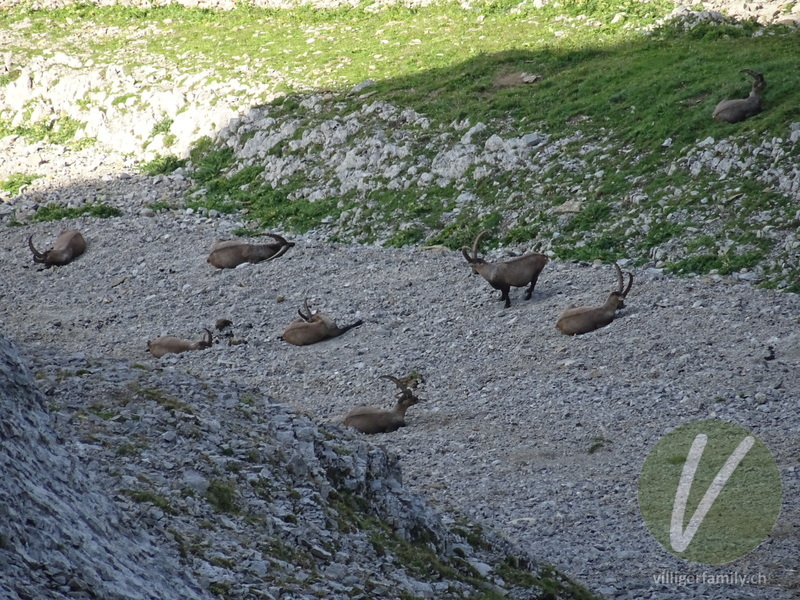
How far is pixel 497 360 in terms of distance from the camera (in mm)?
14945

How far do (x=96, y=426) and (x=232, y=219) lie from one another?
15.2m

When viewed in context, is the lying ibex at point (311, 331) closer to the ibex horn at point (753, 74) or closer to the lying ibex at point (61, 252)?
the lying ibex at point (61, 252)

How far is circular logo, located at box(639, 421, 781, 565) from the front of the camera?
31.3 ft

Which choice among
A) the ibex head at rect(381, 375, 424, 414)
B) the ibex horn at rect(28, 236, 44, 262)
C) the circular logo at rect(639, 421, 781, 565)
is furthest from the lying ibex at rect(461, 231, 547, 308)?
the ibex horn at rect(28, 236, 44, 262)

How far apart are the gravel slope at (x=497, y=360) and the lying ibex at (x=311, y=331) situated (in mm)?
201

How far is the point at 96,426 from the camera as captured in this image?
845 centimetres

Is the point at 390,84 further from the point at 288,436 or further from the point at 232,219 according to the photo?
the point at 288,436

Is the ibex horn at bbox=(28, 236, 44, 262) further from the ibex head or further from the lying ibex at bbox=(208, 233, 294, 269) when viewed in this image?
the ibex head

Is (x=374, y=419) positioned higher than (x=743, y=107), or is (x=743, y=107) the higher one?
(x=743, y=107)

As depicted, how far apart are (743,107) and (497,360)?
Result: 28.0 ft

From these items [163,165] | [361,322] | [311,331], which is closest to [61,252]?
[163,165]

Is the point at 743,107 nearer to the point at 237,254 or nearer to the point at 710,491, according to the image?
the point at 237,254

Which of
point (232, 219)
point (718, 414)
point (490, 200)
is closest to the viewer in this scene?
point (718, 414)

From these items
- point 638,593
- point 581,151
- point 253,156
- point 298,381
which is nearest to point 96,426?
point 638,593
